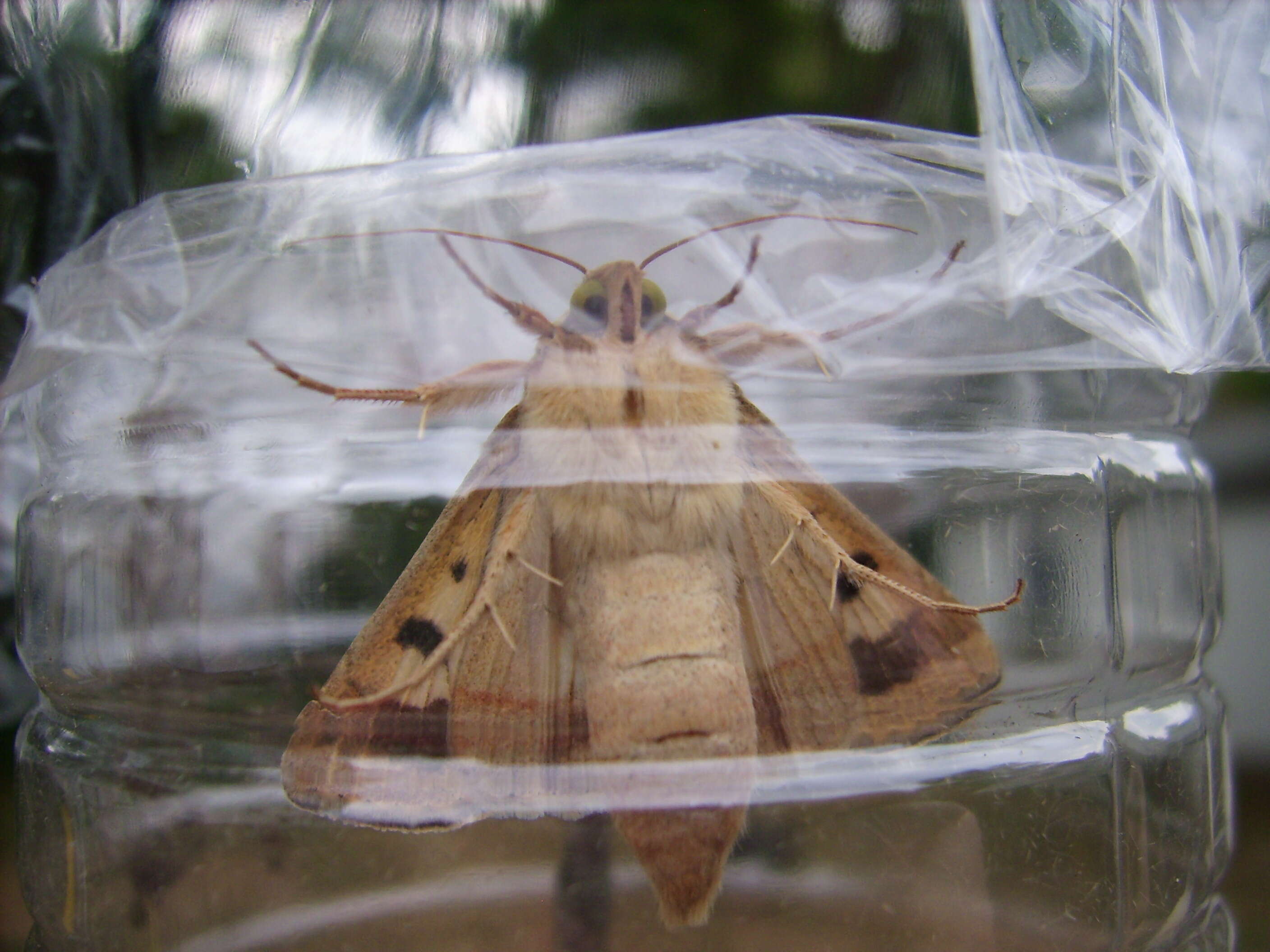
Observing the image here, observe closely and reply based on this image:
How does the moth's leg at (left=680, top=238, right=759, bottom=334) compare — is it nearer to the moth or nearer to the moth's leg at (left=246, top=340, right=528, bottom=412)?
the moth

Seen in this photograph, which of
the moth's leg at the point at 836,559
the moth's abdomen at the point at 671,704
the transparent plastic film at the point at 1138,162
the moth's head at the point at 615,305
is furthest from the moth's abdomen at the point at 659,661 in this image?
the transparent plastic film at the point at 1138,162

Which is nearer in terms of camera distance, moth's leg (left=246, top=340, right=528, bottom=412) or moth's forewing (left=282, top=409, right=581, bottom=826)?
moth's forewing (left=282, top=409, right=581, bottom=826)

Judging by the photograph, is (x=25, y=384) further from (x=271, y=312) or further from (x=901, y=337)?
(x=901, y=337)

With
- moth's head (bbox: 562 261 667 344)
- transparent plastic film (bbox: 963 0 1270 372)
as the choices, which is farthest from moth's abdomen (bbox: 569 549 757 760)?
transparent plastic film (bbox: 963 0 1270 372)

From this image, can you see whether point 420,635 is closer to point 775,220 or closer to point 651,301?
point 651,301

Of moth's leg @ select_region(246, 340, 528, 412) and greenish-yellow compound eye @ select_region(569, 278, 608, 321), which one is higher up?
greenish-yellow compound eye @ select_region(569, 278, 608, 321)

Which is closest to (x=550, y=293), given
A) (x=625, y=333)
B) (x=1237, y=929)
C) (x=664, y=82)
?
(x=625, y=333)

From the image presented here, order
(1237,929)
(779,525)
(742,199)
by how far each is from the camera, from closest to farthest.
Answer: (779,525) → (742,199) → (1237,929)
